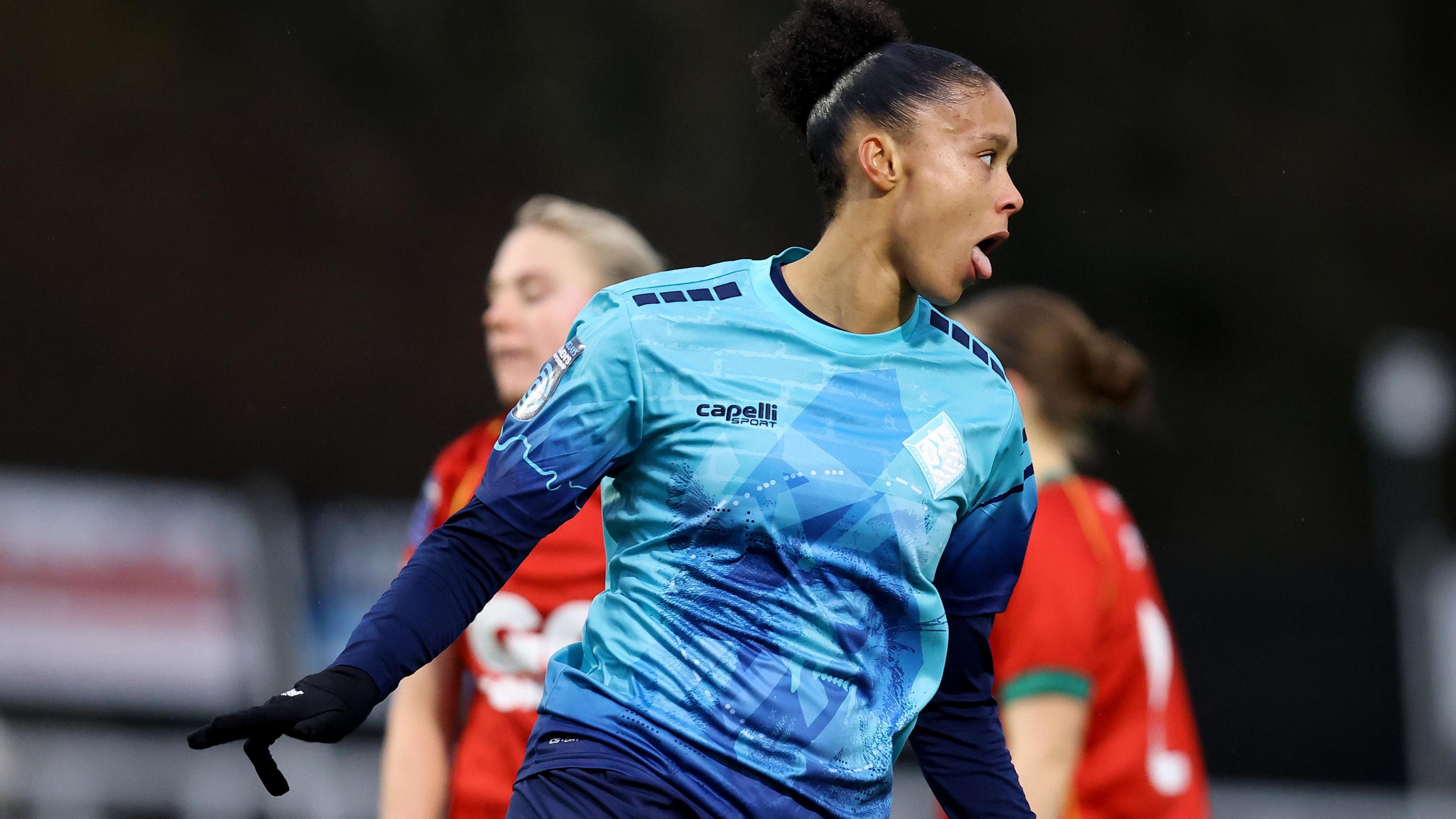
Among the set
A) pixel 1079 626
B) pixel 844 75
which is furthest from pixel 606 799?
pixel 1079 626

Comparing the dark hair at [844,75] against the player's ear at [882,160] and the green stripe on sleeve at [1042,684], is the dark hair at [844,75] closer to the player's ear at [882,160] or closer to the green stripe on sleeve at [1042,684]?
the player's ear at [882,160]

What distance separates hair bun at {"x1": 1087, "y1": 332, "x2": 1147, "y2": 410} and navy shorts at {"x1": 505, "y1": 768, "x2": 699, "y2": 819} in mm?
2243

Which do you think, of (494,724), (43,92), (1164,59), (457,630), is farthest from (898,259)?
(1164,59)

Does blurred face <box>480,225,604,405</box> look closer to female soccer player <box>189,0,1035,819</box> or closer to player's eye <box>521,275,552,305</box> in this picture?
player's eye <box>521,275,552,305</box>

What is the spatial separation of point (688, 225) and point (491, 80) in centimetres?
187

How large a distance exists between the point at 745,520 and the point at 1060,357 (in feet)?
6.76

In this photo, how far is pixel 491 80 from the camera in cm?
1277

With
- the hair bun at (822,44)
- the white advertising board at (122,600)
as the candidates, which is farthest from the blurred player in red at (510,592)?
the white advertising board at (122,600)

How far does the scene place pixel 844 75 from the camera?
2.67m

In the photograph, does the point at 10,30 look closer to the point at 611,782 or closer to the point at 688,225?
the point at 688,225

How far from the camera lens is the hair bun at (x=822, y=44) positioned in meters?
2.67

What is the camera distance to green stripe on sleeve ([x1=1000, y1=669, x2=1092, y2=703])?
3.80 meters

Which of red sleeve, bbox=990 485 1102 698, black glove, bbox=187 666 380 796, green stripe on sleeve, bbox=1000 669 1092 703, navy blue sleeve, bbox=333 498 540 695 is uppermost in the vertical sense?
navy blue sleeve, bbox=333 498 540 695

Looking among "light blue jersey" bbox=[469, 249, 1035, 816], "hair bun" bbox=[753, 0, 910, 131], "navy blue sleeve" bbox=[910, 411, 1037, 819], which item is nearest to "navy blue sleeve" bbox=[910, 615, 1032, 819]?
"navy blue sleeve" bbox=[910, 411, 1037, 819]
